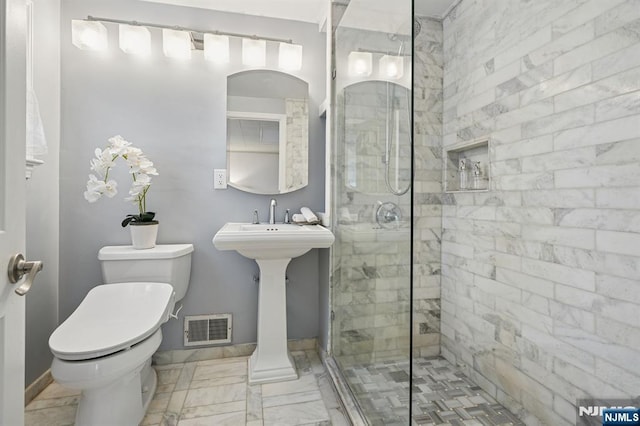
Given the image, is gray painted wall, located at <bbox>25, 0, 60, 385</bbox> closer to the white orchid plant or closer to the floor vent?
the white orchid plant

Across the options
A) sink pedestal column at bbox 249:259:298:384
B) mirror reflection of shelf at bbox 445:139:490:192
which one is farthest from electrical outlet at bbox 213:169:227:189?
mirror reflection of shelf at bbox 445:139:490:192

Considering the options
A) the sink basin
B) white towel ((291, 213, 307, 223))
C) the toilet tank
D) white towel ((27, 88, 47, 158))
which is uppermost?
white towel ((27, 88, 47, 158))

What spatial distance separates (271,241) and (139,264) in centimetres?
82

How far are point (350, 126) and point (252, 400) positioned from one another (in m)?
1.54

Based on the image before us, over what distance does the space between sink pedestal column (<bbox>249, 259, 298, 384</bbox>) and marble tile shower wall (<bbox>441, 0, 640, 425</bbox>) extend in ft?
3.81

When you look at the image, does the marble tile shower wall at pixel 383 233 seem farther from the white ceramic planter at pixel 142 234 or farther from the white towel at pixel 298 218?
the white ceramic planter at pixel 142 234

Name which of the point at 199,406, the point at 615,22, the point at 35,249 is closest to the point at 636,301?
the point at 615,22

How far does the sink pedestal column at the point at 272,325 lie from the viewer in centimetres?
186

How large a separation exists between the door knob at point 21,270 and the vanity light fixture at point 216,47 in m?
1.73

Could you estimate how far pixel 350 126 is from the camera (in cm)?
168


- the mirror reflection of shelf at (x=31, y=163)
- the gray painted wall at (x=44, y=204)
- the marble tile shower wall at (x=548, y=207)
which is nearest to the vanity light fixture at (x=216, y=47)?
the gray painted wall at (x=44, y=204)

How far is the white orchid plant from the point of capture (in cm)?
175

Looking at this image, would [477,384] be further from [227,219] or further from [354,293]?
[227,219]

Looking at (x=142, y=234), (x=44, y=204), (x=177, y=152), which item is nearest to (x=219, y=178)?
(x=177, y=152)
